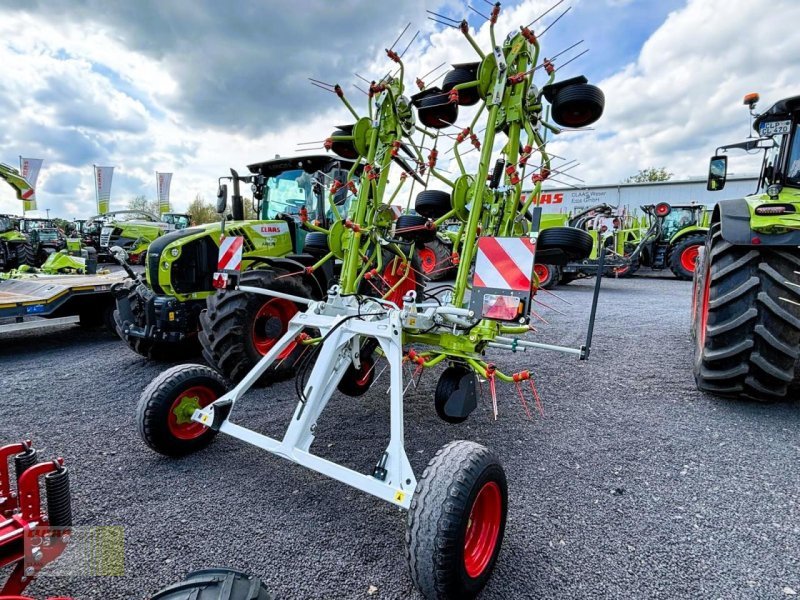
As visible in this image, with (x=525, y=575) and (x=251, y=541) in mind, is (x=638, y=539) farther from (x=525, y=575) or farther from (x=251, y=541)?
(x=251, y=541)

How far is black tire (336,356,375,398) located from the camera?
342cm

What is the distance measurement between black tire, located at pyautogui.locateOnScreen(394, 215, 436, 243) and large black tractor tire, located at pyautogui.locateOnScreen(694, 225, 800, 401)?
7.14 ft

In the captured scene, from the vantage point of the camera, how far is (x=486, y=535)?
6.11ft

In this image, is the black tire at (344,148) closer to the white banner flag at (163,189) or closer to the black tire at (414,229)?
the black tire at (414,229)

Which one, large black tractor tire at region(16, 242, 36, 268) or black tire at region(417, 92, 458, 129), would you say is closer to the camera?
black tire at region(417, 92, 458, 129)

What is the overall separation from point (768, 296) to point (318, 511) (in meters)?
3.28

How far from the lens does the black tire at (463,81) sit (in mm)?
3596

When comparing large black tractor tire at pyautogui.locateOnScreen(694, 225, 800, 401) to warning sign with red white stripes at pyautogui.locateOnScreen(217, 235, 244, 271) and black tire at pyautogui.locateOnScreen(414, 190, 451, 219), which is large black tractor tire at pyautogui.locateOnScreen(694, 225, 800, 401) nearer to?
black tire at pyautogui.locateOnScreen(414, 190, 451, 219)

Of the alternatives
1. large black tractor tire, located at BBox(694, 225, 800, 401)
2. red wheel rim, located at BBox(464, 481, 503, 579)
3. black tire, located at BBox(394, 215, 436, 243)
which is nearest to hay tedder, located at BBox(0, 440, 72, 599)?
red wheel rim, located at BBox(464, 481, 503, 579)

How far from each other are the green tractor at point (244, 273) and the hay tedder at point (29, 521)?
7.43 feet

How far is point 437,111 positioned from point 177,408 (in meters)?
2.92

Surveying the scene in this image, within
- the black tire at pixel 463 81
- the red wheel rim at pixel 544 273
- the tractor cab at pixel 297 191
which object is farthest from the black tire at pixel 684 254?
the black tire at pixel 463 81

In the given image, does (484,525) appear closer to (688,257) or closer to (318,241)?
(318,241)

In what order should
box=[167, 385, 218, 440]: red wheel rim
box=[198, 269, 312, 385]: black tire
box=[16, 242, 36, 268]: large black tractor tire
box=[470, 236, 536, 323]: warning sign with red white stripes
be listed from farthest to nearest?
box=[16, 242, 36, 268]: large black tractor tire → box=[198, 269, 312, 385]: black tire → box=[167, 385, 218, 440]: red wheel rim → box=[470, 236, 536, 323]: warning sign with red white stripes
